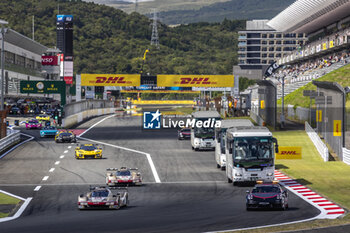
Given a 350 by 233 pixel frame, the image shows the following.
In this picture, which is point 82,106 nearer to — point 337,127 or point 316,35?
point 337,127

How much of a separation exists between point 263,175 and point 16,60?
126030 millimetres

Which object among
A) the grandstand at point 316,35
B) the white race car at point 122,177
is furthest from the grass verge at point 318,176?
the grandstand at point 316,35

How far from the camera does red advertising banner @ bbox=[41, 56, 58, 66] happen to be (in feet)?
535

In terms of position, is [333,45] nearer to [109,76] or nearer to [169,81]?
[169,81]

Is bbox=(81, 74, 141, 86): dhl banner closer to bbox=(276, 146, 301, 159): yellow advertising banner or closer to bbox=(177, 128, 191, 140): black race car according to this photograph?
bbox=(177, 128, 191, 140): black race car

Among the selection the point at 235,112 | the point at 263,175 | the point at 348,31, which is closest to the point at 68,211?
the point at 263,175

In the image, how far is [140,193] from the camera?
34875 millimetres

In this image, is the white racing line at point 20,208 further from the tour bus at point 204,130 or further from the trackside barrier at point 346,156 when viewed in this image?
the tour bus at point 204,130

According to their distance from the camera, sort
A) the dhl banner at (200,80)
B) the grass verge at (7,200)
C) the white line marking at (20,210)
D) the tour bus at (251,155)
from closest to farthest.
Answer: the white line marking at (20,210), the grass verge at (7,200), the tour bus at (251,155), the dhl banner at (200,80)

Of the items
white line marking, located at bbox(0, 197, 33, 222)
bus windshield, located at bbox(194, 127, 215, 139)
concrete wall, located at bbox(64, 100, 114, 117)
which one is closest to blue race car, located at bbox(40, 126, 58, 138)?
concrete wall, located at bbox(64, 100, 114, 117)

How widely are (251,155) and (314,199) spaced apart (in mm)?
5373

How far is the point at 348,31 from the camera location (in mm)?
110188

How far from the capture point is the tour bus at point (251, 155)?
36.0m

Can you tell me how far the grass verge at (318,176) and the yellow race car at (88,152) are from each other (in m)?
14.2
